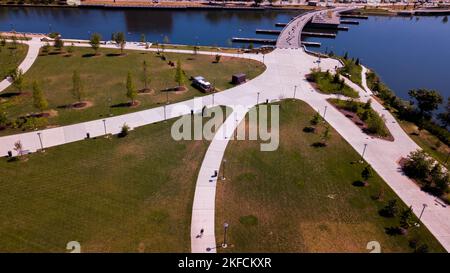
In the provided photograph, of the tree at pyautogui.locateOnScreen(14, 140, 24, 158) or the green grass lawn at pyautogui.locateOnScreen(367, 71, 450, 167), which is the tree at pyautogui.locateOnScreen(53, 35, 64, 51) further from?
the green grass lawn at pyautogui.locateOnScreen(367, 71, 450, 167)

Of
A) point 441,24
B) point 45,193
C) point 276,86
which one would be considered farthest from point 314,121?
point 441,24

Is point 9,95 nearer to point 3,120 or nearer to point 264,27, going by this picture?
point 3,120

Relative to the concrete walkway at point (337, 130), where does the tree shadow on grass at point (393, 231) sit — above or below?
below

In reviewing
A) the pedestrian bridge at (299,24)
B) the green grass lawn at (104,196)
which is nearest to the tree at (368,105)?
the green grass lawn at (104,196)

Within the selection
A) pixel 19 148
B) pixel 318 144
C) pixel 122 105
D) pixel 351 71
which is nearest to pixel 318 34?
pixel 351 71

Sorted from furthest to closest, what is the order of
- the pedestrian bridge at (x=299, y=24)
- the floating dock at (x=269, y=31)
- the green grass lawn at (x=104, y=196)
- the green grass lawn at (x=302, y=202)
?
the floating dock at (x=269, y=31) → the pedestrian bridge at (x=299, y=24) → the green grass lawn at (x=302, y=202) → the green grass lawn at (x=104, y=196)

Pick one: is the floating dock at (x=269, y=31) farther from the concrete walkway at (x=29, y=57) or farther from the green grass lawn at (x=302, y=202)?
the green grass lawn at (x=302, y=202)

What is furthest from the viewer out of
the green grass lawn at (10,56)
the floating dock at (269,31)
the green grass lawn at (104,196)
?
the floating dock at (269,31)
